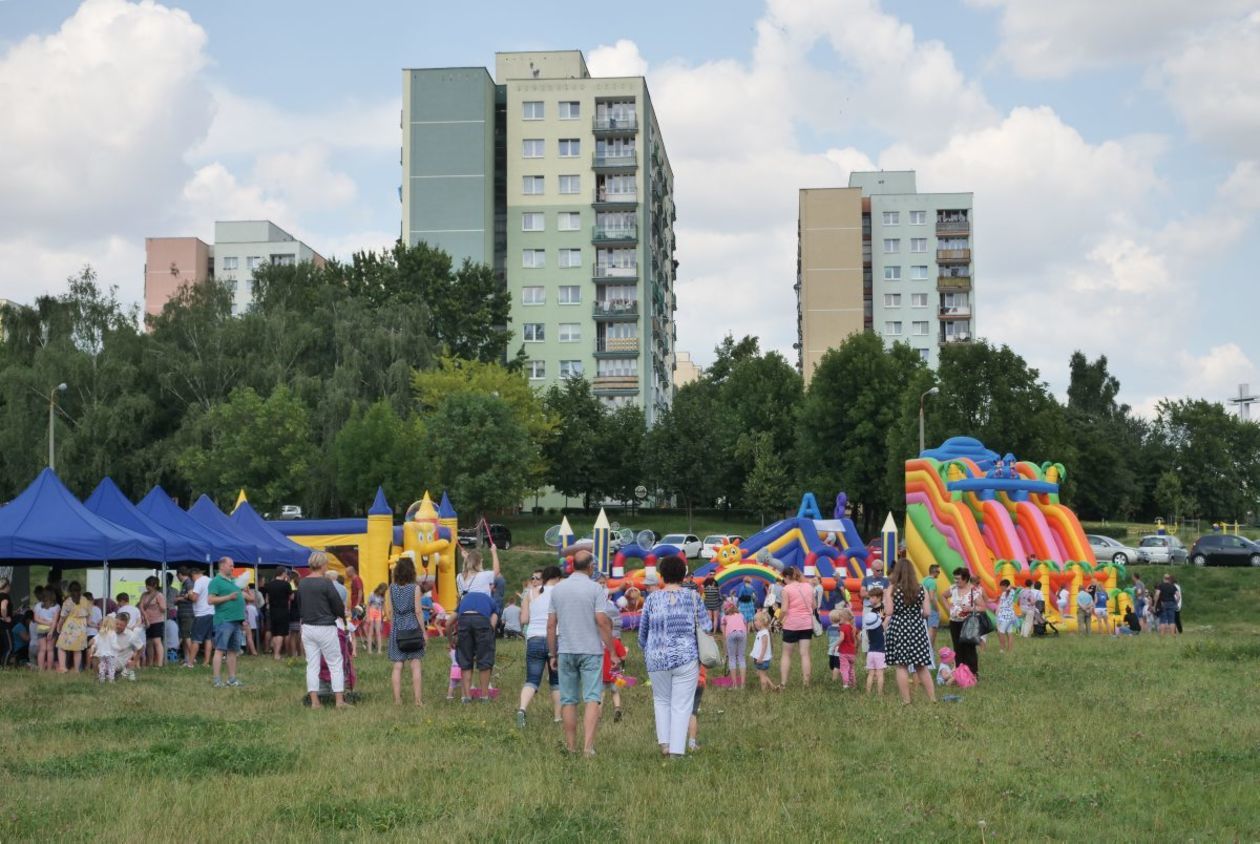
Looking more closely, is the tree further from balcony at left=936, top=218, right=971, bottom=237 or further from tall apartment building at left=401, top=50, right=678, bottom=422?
balcony at left=936, top=218, right=971, bottom=237

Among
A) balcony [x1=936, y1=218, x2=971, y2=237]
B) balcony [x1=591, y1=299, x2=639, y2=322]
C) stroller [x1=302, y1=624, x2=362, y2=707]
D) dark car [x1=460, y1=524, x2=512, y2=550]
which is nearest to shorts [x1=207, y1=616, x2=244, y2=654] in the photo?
stroller [x1=302, y1=624, x2=362, y2=707]

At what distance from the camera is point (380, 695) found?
16281 millimetres

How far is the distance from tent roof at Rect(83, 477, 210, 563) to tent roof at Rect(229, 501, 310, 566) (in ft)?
11.7

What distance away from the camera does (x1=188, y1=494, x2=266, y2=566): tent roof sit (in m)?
25.3

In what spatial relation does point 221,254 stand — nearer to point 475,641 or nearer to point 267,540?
point 267,540

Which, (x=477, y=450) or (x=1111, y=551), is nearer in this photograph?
(x=1111, y=551)

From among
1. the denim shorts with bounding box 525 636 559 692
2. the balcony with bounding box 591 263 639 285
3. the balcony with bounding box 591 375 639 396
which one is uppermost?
the balcony with bounding box 591 263 639 285

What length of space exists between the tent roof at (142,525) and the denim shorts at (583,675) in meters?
12.9

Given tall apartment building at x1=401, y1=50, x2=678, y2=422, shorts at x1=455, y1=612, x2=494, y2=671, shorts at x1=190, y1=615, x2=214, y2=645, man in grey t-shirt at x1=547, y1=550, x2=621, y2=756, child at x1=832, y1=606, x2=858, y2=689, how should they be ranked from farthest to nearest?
tall apartment building at x1=401, y1=50, x2=678, y2=422, shorts at x1=190, y1=615, x2=214, y2=645, child at x1=832, y1=606, x2=858, y2=689, shorts at x1=455, y1=612, x2=494, y2=671, man in grey t-shirt at x1=547, y1=550, x2=621, y2=756

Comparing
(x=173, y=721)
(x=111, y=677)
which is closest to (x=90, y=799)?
Result: (x=173, y=721)

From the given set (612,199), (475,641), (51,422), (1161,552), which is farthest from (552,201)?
(475,641)

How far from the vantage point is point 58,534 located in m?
20.2

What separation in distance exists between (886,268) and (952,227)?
5235 millimetres

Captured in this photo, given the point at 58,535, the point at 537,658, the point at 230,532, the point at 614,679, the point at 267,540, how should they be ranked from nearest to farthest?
the point at 537,658, the point at 614,679, the point at 58,535, the point at 230,532, the point at 267,540
